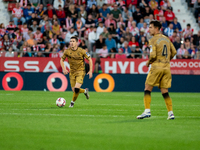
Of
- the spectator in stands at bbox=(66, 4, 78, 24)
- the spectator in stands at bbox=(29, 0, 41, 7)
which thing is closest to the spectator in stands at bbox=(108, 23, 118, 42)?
the spectator in stands at bbox=(66, 4, 78, 24)

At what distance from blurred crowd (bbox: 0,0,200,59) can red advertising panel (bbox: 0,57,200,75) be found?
0.95 ft

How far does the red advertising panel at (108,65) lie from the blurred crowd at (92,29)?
29 cm

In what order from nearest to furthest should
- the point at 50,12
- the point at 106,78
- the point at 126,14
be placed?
the point at 106,78 < the point at 50,12 < the point at 126,14

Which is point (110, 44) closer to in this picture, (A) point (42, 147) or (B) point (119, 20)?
(B) point (119, 20)

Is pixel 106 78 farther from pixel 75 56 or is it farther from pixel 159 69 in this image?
pixel 159 69

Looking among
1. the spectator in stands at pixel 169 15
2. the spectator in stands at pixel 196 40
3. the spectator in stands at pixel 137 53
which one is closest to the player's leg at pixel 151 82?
the spectator in stands at pixel 137 53

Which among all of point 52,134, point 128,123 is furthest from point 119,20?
point 52,134

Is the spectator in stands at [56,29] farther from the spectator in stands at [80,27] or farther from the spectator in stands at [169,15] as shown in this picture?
the spectator in stands at [169,15]

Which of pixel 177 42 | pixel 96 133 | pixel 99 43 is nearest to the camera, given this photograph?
pixel 96 133

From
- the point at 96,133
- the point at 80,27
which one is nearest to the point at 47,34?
the point at 80,27

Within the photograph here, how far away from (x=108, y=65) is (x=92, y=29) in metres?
2.56

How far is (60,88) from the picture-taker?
67.9 feet

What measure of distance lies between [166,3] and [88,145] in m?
21.6

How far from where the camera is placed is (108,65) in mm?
20875
